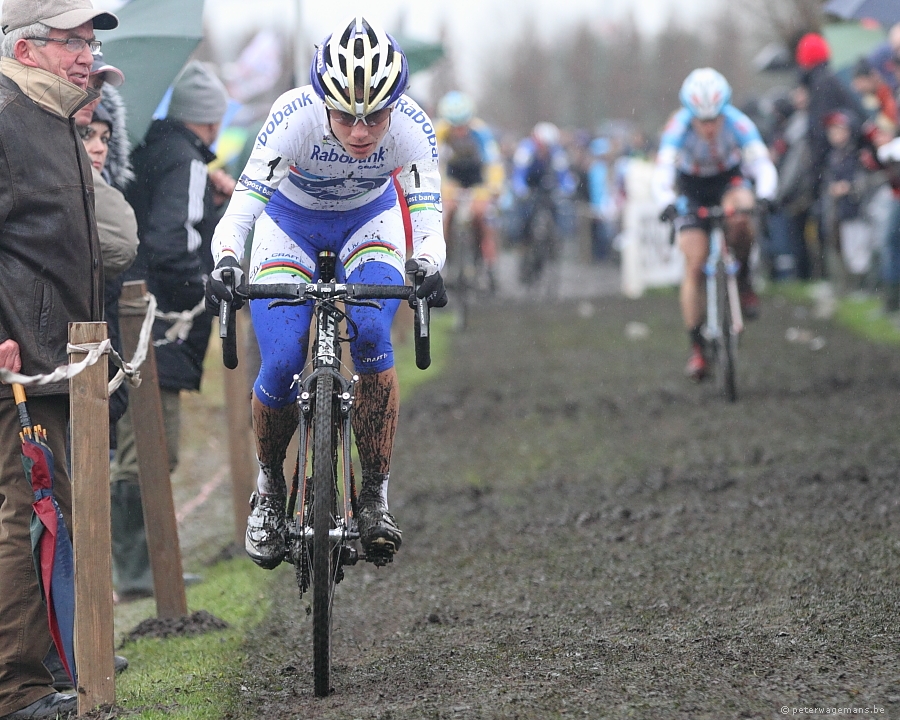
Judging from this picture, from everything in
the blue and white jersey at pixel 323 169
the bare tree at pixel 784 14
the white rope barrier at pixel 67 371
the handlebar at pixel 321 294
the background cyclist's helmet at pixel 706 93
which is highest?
the bare tree at pixel 784 14

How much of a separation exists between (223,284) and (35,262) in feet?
2.32

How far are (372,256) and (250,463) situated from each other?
302 centimetres

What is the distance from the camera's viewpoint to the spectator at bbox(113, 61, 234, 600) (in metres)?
7.13

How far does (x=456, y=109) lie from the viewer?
19531 mm

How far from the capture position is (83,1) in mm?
5297

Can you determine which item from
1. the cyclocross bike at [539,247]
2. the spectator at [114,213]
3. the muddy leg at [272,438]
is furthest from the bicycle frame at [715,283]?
the cyclocross bike at [539,247]

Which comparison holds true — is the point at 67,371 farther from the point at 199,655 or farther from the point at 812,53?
the point at 812,53

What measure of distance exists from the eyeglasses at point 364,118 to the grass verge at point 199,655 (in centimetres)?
226

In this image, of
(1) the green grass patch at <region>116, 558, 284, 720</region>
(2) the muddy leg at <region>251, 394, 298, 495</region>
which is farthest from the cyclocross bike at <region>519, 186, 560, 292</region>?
(2) the muddy leg at <region>251, 394, 298, 495</region>

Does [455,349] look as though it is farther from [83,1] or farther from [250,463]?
[83,1]

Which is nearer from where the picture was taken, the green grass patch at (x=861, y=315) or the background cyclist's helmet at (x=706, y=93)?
the background cyclist's helmet at (x=706, y=93)

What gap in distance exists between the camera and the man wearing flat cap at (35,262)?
4996mm

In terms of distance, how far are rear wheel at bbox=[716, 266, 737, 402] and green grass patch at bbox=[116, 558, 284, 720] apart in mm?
4981

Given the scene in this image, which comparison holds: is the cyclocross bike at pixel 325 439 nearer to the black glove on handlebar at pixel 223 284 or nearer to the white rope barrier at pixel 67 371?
the black glove on handlebar at pixel 223 284
